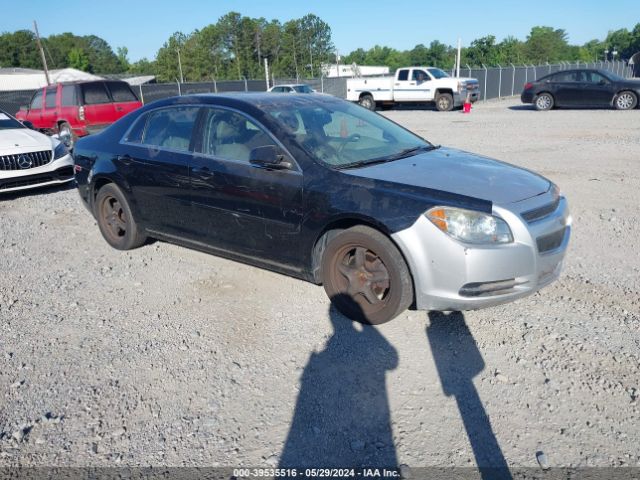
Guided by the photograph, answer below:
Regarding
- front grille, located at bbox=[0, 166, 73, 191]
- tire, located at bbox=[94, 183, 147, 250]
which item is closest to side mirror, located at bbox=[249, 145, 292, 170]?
tire, located at bbox=[94, 183, 147, 250]

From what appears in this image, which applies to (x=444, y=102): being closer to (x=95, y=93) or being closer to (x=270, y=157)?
(x=95, y=93)

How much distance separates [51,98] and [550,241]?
1452cm

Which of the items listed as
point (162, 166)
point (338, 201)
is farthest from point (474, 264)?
point (162, 166)

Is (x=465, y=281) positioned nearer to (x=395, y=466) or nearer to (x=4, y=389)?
(x=395, y=466)

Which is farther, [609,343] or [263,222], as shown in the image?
[263,222]

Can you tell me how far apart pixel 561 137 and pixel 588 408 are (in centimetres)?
1187

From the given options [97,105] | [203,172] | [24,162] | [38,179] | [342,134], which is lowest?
[38,179]

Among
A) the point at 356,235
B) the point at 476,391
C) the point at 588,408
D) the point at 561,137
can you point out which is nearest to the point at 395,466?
the point at 476,391

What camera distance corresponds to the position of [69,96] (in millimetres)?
14086

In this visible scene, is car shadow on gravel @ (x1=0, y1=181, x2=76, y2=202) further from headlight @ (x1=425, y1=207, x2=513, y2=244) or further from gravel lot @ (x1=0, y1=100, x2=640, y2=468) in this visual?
headlight @ (x1=425, y1=207, x2=513, y2=244)

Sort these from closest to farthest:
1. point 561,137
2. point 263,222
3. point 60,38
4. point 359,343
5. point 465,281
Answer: point 465,281 → point 359,343 → point 263,222 → point 561,137 → point 60,38

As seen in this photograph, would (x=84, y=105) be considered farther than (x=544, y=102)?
No

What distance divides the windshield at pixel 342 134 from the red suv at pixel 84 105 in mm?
10695

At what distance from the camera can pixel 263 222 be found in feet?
14.0
